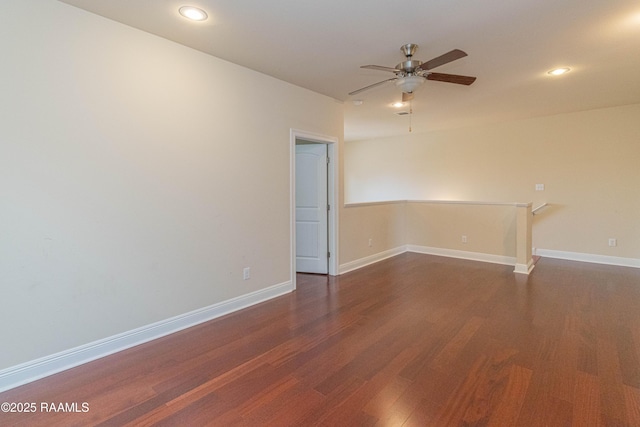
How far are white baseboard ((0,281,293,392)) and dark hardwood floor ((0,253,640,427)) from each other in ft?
0.25

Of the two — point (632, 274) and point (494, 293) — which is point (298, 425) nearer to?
point (494, 293)

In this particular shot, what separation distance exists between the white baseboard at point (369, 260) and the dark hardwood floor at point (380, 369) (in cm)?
115

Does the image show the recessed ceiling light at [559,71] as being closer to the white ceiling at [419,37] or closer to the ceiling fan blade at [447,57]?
the white ceiling at [419,37]

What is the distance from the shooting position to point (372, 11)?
2219 mm

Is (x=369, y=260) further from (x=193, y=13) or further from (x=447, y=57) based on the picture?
(x=193, y=13)

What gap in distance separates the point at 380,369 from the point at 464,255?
408 cm

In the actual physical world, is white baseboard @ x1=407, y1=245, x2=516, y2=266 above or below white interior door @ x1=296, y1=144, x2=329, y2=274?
below

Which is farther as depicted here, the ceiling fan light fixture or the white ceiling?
the ceiling fan light fixture

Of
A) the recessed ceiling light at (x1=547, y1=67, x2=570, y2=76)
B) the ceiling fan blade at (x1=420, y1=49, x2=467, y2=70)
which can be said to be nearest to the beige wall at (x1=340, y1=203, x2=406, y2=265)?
the ceiling fan blade at (x1=420, y1=49, x2=467, y2=70)

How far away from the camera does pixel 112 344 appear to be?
2430 mm

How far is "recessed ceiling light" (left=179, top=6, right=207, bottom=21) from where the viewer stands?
2186mm

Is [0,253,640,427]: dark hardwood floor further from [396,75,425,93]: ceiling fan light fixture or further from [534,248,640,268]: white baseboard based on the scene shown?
[396,75,425,93]: ceiling fan light fixture

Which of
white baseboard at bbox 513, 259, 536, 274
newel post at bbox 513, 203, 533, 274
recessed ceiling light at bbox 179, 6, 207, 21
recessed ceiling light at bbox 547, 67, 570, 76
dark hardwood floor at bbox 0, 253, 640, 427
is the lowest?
dark hardwood floor at bbox 0, 253, 640, 427

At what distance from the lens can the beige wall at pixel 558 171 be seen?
4891 mm
